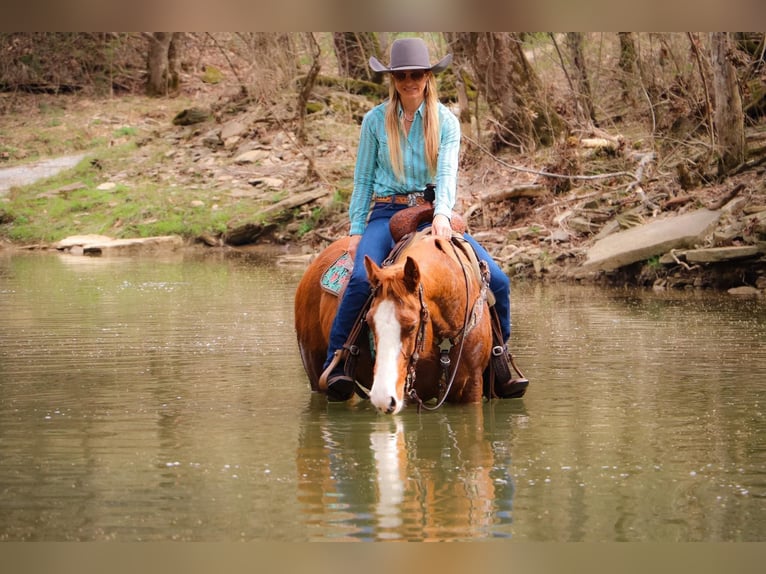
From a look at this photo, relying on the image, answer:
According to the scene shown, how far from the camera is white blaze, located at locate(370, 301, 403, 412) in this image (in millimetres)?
6012

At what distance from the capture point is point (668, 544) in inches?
184

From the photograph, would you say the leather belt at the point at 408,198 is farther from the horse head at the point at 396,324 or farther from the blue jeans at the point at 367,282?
the horse head at the point at 396,324

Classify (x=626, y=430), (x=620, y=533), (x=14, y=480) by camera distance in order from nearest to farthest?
(x=620, y=533) < (x=14, y=480) < (x=626, y=430)

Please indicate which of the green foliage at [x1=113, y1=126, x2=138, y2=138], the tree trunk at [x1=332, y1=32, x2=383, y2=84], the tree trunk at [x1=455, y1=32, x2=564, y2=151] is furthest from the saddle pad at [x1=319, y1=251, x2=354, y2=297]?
the green foliage at [x1=113, y1=126, x2=138, y2=138]

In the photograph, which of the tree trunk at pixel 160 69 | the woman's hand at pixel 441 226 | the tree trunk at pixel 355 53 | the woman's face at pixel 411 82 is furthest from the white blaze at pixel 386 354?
the tree trunk at pixel 160 69

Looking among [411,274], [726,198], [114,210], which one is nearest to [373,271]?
[411,274]

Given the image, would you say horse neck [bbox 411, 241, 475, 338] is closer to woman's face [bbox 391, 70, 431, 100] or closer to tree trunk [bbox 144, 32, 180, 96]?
woman's face [bbox 391, 70, 431, 100]

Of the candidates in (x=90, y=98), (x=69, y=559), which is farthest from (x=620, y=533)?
(x=90, y=98)

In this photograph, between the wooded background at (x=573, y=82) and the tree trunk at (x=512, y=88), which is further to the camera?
the tree trunk at (x=512, y=88)

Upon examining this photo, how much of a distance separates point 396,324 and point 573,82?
49.5ft

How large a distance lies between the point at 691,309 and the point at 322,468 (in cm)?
763

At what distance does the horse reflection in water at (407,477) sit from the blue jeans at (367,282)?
1.79 feet

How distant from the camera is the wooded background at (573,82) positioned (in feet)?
55.4

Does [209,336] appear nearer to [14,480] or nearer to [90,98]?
[14,480]
